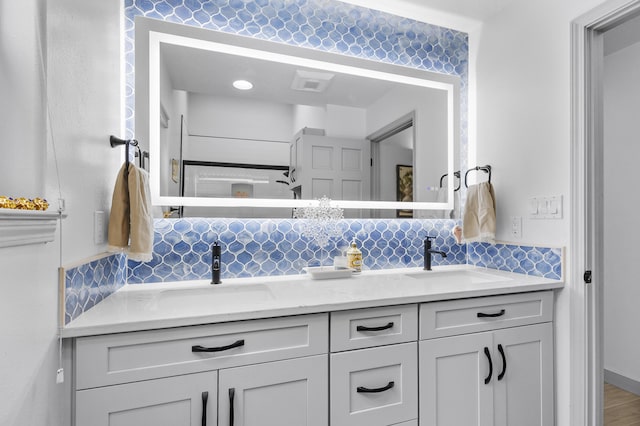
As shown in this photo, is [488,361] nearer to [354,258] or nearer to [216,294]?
[354,258]

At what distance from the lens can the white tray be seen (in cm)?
172

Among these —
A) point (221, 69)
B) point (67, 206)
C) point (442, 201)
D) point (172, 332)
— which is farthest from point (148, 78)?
point (442, 201)

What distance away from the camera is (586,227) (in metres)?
1.57

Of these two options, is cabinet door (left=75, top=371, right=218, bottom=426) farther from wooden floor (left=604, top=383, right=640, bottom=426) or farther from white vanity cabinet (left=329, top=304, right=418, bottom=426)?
wooden floor (left=604, top=383, right=640, bottom=426)

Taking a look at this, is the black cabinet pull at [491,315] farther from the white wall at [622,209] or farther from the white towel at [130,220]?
the white wall at [622,209]

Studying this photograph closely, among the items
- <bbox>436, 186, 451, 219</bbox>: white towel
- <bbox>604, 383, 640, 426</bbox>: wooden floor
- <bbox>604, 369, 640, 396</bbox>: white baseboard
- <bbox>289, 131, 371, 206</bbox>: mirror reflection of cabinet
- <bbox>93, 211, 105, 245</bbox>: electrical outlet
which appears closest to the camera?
<bbox>93, 211, 105, 245</bbox>: electrical outlet

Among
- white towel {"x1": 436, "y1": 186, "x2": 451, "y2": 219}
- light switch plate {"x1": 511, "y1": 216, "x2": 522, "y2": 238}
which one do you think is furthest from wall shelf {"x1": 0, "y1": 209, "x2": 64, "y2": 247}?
light switch plate {"x1": 511, "y1": 216, "x2": 522, "y2": 238}

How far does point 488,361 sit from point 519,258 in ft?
2.18

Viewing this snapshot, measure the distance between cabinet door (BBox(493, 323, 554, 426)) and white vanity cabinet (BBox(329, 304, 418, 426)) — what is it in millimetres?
463

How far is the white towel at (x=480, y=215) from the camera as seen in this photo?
6.27ft

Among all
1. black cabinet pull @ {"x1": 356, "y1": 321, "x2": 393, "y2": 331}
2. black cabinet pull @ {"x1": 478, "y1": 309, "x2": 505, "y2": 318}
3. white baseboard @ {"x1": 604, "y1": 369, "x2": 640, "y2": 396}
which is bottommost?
white baseboard @ {"x1": 604, "y1": 369, "x2": 640, "y2": 396}

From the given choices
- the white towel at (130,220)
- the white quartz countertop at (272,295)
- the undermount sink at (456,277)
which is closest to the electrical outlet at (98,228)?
the white towel at (130,220)

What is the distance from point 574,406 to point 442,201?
1221 mm

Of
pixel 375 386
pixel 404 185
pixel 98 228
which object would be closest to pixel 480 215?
pixel 404 185
